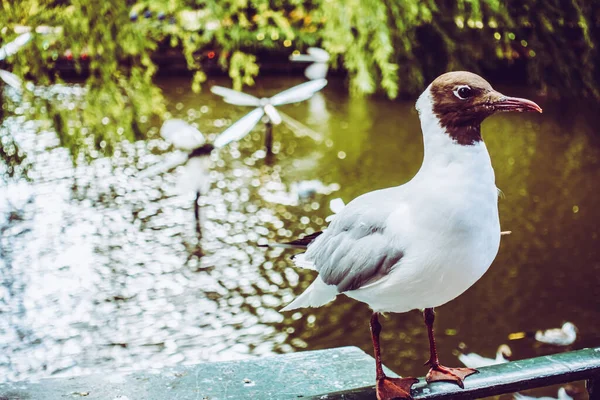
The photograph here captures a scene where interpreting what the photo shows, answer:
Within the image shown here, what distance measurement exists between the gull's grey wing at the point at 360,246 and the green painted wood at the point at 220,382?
0.88 ft

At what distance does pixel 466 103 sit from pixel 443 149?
7 centimetres

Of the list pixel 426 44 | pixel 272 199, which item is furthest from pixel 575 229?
pixel 426 44

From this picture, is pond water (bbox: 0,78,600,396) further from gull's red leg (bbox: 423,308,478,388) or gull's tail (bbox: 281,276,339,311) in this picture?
gull's tail (bbox: 281,276,339,311)

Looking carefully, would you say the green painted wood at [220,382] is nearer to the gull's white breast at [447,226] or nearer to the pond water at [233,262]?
the gull's white breast at [447,226]

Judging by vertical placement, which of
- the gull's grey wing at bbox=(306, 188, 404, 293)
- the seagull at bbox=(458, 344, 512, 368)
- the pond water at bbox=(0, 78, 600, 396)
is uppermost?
the gull's grey wing at bbox=(306, 188, 404, 293)

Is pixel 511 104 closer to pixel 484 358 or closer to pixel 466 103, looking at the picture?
pixel 466 103

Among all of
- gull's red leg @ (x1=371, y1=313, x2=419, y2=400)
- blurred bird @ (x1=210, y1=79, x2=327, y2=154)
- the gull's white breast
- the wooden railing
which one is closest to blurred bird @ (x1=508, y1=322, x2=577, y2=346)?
blurred bird @ (x1=210, y1=79, x2=327, y2=154)

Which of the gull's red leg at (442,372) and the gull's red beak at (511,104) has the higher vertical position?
the gull's red beak at (511,104)

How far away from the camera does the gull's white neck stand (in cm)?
96

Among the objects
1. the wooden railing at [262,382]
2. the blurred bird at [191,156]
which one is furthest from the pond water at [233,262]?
the wooden railing at [262,382]

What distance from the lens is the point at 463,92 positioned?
3.13ft

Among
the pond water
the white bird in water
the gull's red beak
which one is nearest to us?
the gull's red beak

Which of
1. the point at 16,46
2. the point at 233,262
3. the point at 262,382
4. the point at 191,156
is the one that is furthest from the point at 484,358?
the point at 16,46

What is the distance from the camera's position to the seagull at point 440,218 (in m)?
0.94
